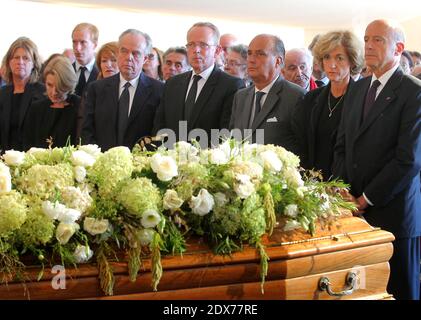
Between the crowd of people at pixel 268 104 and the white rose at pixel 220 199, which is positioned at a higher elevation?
the crowd of people at pixel 268 104

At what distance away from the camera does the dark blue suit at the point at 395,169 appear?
3898 mm

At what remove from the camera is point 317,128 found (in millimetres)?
4633

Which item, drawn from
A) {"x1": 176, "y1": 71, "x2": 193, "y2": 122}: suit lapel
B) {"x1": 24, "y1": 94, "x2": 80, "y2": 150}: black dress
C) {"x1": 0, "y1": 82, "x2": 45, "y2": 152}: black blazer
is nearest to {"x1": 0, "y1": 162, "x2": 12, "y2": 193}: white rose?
{"x1": 176, "y1": 71, "x2": 193, "y2": 122}: suit lapel

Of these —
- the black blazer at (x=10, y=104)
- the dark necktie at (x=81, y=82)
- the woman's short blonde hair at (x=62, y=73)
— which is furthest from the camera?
the dark necktie at (x=81, y=82)

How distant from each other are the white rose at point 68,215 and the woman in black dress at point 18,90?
4393 millimetres

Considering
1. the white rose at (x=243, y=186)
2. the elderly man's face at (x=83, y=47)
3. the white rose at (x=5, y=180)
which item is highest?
the elderly man's face at (x=83, y=47)

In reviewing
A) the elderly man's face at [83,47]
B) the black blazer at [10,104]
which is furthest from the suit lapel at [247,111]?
the elderly man's face at [83,47]

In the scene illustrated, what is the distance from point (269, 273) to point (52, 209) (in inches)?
34.7

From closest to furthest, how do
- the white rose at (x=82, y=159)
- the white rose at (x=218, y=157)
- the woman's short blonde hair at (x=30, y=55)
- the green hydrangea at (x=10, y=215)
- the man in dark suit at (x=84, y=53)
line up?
1. the green hydrangea at (x=10, y=215)
2. the white rose at (x=82, y=159)
3. the white rose at (x=218, y=157)
4. the woman's short blonde hair at (x=30, y=55)
5. the man in dark suit at (x=84, y=53)

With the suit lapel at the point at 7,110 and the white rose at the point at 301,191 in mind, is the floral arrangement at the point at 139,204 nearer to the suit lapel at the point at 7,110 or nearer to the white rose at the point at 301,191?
the white rose at the point at 301,191

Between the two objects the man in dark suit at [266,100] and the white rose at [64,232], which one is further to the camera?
the man in dark suit at [266,100]

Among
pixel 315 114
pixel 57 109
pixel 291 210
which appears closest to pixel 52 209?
pixel 291 210

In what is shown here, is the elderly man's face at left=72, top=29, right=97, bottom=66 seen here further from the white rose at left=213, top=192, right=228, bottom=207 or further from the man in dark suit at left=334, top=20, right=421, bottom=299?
the white rose at left=213, top=192, right=228, bottom=207

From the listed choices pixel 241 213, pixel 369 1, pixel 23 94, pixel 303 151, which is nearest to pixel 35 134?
pixel 23 94
